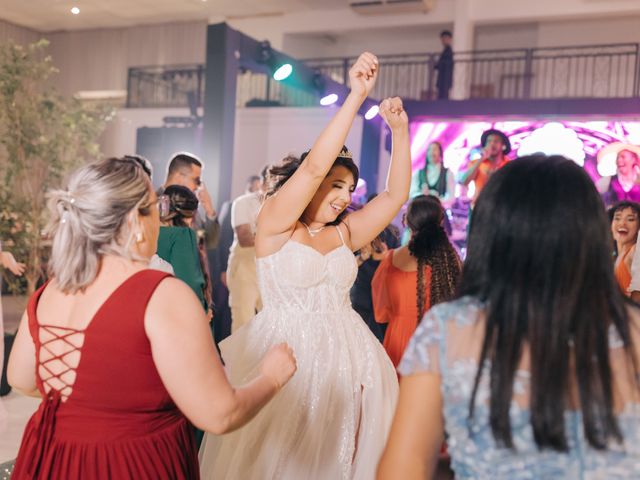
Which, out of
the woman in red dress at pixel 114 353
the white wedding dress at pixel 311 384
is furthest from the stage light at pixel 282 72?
the woman in red dress at pixel 114 353

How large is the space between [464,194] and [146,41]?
9.37 metres

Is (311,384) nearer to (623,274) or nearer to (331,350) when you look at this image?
(331,350)

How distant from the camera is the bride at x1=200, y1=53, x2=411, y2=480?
2.29 meters

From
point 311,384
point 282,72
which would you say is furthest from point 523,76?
point 311,384

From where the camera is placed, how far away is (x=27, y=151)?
604 cm

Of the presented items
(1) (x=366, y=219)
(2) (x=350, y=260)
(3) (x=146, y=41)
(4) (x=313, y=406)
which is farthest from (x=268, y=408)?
(3) (x=146, y=41)

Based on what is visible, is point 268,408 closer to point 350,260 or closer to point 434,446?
point 350,260

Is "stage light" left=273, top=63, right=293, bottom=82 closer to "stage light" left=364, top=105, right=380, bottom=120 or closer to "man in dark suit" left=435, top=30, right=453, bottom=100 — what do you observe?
"stage light" left=364, top=105, right=380, bottom=120

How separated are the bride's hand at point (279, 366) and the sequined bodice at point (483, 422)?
0.46 meters

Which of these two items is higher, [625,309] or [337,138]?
[337,138]

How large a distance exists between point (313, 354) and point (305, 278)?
25 cm

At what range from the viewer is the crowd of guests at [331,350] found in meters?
1.10

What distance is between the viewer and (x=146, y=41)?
53.4ft

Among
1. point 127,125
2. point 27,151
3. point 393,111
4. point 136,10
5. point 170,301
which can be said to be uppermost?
point 136,10
